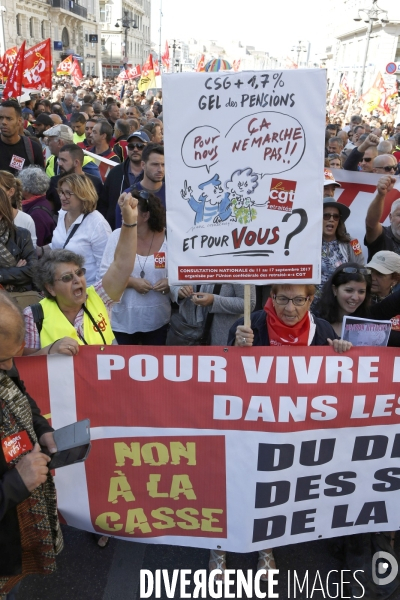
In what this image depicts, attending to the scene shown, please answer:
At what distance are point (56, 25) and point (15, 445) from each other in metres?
62.9

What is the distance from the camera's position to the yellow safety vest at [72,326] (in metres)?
2.83

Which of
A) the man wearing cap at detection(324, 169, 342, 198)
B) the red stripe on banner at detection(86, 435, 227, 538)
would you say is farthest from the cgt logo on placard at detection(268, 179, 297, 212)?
the man wearing cap at detection(324, 169, 342, 198)

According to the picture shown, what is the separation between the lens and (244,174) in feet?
8.20

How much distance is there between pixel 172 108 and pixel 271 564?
2.33 meters

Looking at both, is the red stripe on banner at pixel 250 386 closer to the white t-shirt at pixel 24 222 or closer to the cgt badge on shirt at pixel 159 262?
the cgt badge on shirt at pixel 159 262

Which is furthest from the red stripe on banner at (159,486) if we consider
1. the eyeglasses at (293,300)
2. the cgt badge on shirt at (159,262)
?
the cgt badge on shirt at (159,262)

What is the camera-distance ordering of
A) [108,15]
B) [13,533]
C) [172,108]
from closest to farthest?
[13,533], [172,108], [108,15]

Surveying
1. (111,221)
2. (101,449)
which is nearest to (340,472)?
(101,449)

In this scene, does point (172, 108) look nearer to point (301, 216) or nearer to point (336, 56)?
point (301, 216)

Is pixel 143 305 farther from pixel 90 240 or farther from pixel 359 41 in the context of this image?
→ pixel 359 41

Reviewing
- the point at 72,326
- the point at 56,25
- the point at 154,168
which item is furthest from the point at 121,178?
the point at 56,25

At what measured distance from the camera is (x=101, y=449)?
2709 millimetres

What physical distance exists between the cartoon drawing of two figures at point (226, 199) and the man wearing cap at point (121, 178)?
3.13m

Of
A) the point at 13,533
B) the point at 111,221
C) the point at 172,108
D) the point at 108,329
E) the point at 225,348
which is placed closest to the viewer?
the point at 13,533
